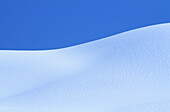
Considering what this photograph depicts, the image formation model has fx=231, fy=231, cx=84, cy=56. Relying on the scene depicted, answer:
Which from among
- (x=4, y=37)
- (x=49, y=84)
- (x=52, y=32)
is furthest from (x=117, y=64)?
(x=4, y=37)

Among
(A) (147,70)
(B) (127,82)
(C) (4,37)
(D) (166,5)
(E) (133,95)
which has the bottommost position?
(E) (133,95)

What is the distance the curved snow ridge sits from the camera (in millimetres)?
1508

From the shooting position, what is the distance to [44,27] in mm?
6688

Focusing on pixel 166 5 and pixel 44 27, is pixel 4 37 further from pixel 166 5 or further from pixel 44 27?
pixel 166 5

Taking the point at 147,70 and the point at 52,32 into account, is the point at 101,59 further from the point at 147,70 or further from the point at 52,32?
the point at 52,32

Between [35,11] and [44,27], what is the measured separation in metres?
0.53

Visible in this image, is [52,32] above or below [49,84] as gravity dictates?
above

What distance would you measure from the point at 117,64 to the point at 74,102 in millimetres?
705

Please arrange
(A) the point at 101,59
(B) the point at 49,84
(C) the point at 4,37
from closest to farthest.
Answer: (B) the point at 49,84 → (A) the point at 101,59 → (C) the point at 4,37

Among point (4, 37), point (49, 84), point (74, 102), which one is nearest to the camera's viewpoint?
point (74, 102)

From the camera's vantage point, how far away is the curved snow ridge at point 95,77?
151 centimetres

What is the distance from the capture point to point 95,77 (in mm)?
2051

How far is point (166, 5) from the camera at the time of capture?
664 centimetres

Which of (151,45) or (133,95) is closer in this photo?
(133,95)
